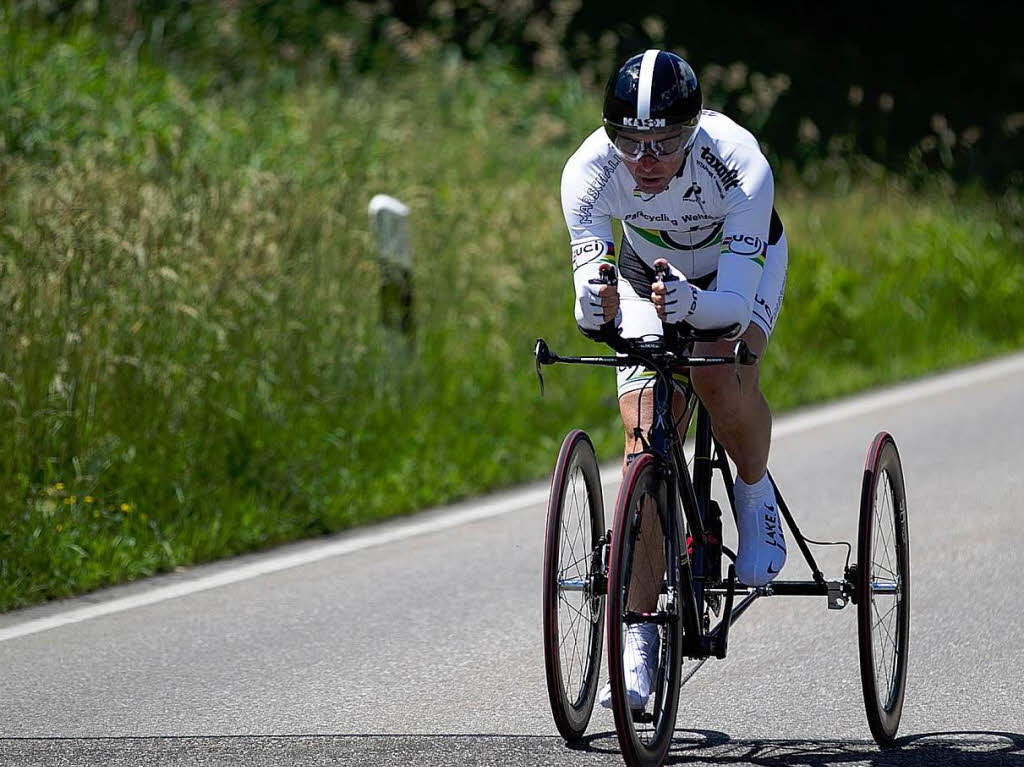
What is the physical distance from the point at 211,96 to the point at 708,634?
10831 millimetres

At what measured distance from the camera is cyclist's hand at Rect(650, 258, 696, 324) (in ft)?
14.2

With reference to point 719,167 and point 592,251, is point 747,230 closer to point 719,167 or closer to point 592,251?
point 719,167

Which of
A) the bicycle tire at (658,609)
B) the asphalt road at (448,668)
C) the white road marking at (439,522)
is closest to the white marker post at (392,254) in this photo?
the white road marking at (439,522)

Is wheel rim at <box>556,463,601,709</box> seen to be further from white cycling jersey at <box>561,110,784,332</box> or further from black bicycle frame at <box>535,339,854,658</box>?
white cycling jersey at <box>561,110,784,332</box>

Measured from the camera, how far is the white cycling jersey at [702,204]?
15.0ft

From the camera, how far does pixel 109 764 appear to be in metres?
4.68

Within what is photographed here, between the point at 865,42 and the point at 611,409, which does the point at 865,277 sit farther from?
the point at 865,42

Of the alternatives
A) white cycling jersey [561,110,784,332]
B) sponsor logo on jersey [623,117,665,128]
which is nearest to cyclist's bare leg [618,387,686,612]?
white cycling jersey [561,110,784,332]

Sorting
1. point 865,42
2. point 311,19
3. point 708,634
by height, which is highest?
point 708,634

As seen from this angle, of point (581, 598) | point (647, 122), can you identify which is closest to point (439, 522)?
point (581, 598)

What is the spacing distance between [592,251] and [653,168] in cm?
29

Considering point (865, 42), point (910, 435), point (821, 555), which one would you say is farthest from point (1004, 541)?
point (865, 42)

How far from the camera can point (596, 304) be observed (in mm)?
4426

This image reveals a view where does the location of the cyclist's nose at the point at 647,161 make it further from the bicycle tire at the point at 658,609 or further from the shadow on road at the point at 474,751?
the shadow on road at the point at 474,751
